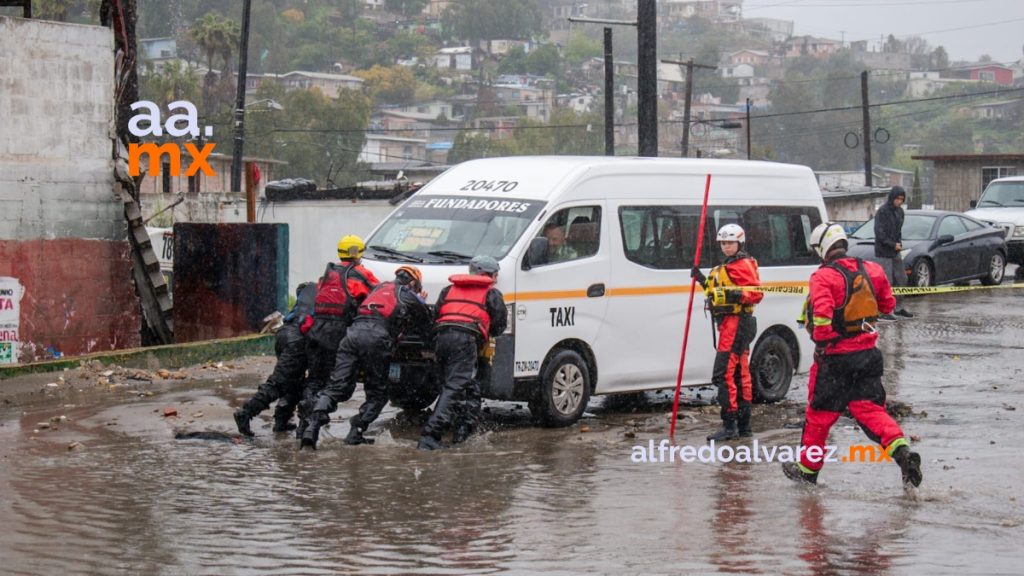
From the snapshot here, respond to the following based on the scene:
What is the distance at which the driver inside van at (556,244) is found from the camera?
11.9m

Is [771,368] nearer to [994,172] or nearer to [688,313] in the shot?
[688,313]

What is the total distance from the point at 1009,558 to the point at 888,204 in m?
12.4

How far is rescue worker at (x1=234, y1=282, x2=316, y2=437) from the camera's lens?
11.6m

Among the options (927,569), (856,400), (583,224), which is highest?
(583,224)

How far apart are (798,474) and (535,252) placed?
10.2 ft

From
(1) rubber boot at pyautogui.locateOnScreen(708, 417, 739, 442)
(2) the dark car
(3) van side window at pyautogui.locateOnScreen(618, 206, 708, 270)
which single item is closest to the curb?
(3) van side window at pyautogui.locateOnScreen(618, 206, 708, 270)

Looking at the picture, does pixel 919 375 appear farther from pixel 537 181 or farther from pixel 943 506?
pixel 943 506

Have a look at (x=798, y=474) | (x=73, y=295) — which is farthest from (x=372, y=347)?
(x=73, y=295)

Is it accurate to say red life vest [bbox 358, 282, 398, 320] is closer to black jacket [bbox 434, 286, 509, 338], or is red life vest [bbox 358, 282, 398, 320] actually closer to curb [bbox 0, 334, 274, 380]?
black jacket [bbox 434, 286, 509, 338]

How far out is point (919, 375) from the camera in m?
15.2

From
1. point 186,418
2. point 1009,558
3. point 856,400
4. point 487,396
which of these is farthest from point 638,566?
point 186,418

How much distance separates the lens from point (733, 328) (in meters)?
11.5

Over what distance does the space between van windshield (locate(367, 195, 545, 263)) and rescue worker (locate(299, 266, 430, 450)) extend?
27.0 inches

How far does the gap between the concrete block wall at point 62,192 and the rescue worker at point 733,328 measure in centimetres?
798
